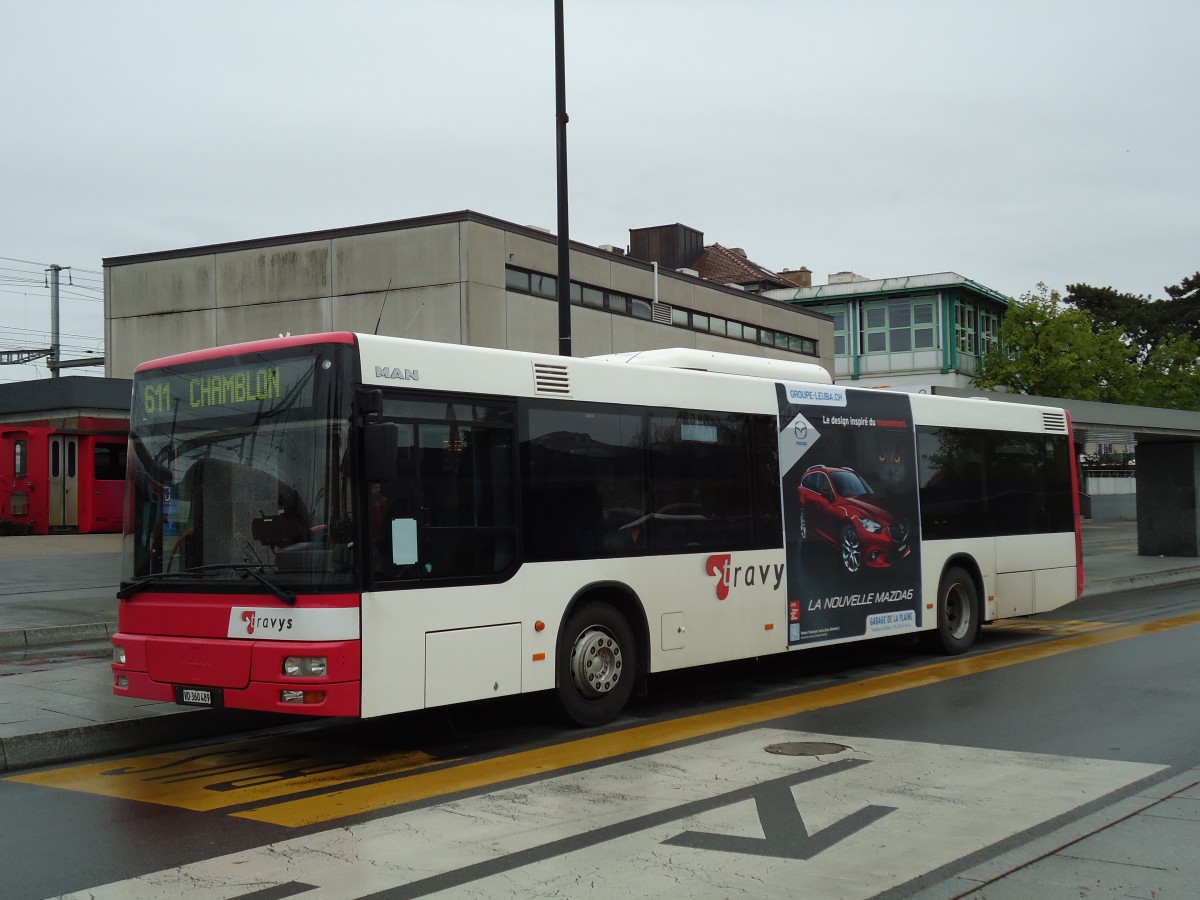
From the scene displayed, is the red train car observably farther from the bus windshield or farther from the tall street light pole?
the bus windshield

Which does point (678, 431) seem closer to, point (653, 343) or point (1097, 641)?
point (1097, 641)

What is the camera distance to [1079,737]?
29.1 feet

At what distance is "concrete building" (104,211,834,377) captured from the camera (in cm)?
3033

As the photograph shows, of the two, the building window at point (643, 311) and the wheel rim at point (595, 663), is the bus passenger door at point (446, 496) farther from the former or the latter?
the building window at point (643, 311)

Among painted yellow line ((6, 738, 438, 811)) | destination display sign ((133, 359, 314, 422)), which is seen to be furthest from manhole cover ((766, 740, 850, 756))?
destination display sign ((133, 359, 314, 422))

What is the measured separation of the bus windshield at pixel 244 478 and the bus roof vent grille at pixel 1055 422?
11.0m

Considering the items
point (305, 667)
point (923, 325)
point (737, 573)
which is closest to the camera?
point (305, 667)

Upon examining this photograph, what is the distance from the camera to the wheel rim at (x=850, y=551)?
12461mm

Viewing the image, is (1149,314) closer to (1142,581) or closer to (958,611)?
(1142,581)

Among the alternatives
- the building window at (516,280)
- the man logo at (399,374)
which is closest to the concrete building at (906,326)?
the building window at (516,280)

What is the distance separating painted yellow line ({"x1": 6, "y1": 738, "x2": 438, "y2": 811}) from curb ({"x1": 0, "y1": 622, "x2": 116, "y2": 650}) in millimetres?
6278

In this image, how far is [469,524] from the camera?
28.9 feet

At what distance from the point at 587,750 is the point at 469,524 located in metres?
1.80

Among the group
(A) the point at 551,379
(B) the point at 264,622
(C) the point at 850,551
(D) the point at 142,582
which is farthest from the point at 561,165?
(B) the point at 264,622
